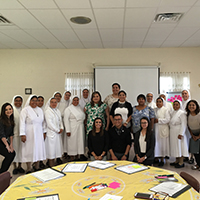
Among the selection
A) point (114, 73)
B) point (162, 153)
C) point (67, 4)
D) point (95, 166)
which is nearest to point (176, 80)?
point (114, 73)

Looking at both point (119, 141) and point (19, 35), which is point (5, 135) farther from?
point (19, 35)

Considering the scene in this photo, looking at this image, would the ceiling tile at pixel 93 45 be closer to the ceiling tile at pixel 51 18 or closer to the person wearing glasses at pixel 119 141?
the ceiling tile at pixel 51 18

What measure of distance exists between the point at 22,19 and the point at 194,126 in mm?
3976

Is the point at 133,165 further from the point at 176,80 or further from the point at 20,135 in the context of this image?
the point at 176,80

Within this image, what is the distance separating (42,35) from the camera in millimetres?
4570

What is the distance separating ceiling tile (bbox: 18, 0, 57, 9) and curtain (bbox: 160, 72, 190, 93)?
3.96 m

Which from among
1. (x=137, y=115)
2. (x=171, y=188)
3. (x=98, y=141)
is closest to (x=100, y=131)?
(x=98, y=141)

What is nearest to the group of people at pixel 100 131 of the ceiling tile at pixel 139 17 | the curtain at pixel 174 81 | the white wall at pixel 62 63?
the ceiling tile at pixel 139 17

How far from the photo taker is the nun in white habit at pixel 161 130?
3.93m

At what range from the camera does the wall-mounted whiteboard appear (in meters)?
5.78

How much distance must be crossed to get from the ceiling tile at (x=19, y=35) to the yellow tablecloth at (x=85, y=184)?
143 inches

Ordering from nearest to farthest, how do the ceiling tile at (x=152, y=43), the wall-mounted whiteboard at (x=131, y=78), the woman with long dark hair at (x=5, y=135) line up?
1. the woman with long dark hair at (x=5, y=135)
2. the ceiling tile at (x=152, y=43)
3. the wall-mounted whiteboard at (x=131, y=78)

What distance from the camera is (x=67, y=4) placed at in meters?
3.05

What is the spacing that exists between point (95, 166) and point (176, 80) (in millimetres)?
4599
